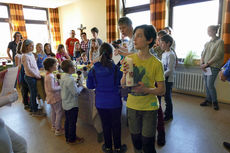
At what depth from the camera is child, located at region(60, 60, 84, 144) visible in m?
1.84

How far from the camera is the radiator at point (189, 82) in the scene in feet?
11.2

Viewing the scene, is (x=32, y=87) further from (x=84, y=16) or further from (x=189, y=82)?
(x=84, y=16)

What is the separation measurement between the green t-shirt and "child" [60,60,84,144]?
0.92 metres

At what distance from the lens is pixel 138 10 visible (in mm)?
4762

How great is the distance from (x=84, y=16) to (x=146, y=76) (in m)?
5.59

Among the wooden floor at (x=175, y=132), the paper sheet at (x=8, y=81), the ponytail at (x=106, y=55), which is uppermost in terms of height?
the ponytail at (x=106, y=55)

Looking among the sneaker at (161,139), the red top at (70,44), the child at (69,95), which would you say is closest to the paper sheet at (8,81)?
the child at (69,95)

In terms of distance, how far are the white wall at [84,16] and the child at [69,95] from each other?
12.9 ft

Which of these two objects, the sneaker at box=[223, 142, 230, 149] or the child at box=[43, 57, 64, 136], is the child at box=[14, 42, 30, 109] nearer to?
the child at box=[43, 57, 64, 136]

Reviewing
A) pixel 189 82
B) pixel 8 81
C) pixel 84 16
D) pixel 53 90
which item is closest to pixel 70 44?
pixel 84 16

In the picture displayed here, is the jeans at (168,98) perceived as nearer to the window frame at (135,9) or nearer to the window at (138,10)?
the window at (138,10)

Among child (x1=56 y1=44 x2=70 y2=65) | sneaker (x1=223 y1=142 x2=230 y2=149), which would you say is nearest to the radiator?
sneaker (x1=223 y1=142 x2=230 y2=149)

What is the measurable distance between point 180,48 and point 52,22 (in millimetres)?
5777

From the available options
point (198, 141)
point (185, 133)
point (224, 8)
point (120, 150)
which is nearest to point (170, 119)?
point (185, 133)
